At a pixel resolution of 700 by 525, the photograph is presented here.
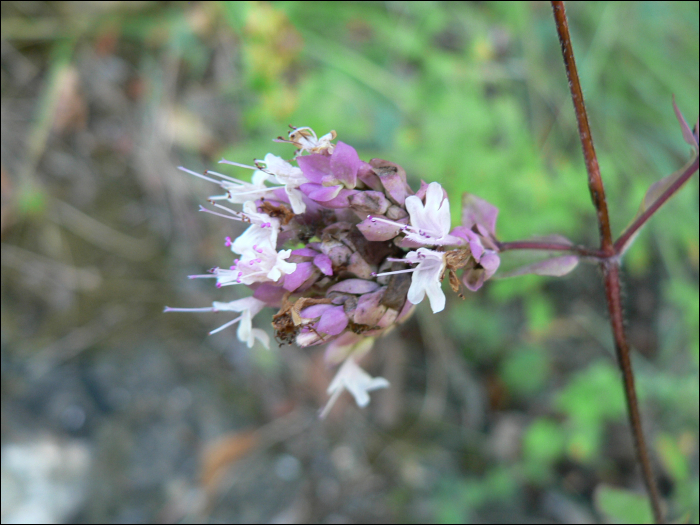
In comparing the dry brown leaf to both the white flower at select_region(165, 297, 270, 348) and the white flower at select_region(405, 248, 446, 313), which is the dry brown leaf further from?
the white flower at select_region(405, 248, 446, 313)

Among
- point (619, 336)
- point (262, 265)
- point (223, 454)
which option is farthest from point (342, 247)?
point (223, 454)

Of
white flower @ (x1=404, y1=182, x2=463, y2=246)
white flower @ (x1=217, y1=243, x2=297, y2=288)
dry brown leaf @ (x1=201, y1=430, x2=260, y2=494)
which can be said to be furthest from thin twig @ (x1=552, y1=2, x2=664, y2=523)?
dry brown leaf @ (x1=201, y1=430, x2=260, y2=494)

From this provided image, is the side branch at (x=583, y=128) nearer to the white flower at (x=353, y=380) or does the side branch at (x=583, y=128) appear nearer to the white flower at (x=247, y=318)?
the white flower at (x=353, y=380)

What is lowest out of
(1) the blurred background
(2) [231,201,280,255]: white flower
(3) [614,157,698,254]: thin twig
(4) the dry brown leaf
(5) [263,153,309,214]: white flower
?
(4) the dry brown leaf

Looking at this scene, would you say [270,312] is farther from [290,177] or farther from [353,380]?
[290,177]

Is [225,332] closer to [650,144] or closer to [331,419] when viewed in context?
[331,419]

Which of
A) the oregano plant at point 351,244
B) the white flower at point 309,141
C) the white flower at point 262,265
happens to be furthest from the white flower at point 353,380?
the white flower at point 309,141
